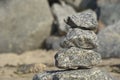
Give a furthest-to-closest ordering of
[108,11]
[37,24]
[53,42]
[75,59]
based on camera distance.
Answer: [108,11] < [37,24] < [53,42] < [75,59]

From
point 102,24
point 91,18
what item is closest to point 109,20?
point 102,24

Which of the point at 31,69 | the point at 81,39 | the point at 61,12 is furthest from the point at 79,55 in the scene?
the point at 61,12

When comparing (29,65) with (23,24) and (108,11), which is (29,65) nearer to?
(23,24)

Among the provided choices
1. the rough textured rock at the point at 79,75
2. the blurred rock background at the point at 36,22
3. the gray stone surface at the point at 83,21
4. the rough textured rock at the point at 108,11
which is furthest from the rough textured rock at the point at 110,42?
the rough textured rock at the point at 79,75

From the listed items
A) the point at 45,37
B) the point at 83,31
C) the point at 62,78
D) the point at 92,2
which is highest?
the point at 92,2

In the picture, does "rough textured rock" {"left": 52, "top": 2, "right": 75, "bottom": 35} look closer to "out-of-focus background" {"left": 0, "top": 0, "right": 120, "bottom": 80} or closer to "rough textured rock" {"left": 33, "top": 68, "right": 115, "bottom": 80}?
"out-of-focus background" {"left": 0, "top": 0, "right": 120, "bottom": 80}

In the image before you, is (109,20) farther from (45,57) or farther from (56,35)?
(45,57)
